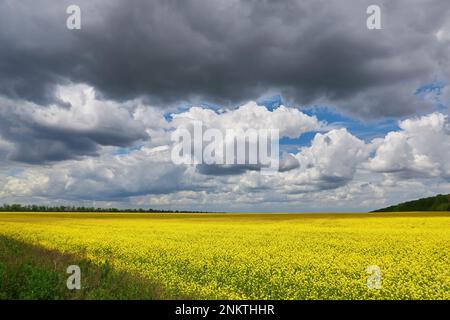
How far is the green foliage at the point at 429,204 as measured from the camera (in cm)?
12899

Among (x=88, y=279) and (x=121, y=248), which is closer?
(x=88, y=279)

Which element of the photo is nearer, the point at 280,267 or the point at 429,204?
the point at 280,267

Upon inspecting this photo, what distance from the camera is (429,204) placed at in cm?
14412

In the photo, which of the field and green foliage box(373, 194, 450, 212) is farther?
green foliage box(373, 194, 450, 212)

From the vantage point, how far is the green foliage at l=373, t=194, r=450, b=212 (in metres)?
129

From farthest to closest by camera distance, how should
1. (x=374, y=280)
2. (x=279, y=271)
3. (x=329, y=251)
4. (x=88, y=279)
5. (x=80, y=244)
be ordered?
(x=80, y=244) → (x=329, y=251) → (x=279, y=271) → (x=374, y=280) → (x=88, y=279)

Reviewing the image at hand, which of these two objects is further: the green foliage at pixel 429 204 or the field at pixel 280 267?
the green foliage at pixel 429 204
